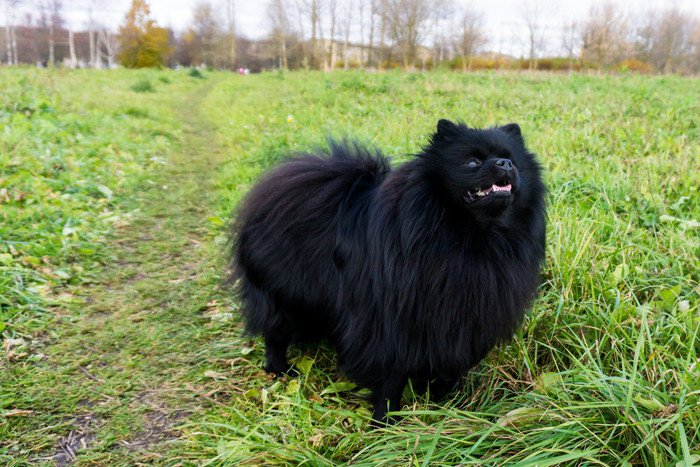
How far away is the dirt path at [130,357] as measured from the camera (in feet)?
7.64

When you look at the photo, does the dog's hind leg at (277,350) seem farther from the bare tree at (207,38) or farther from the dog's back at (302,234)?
the bare tree at (207,38)

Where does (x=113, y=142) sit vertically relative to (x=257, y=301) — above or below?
above

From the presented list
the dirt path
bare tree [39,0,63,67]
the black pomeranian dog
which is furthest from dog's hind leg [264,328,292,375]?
bare tree [39,0,63,67]

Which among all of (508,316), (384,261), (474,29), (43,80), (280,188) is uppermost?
(474,29)

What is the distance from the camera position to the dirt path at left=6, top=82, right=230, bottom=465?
233 centimetres

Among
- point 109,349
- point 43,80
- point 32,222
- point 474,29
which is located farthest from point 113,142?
point 474,29

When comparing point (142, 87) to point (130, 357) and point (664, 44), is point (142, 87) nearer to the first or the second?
point (130, 357)

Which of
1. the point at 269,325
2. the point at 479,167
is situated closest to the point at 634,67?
the point at 479,167

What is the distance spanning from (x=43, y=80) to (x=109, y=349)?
414 inches

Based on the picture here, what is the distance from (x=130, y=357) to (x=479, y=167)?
234 centimetres

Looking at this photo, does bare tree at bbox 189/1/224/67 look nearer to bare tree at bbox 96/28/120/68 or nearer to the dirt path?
bare tree at bbox 96/28/120/68

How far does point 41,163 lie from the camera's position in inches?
232

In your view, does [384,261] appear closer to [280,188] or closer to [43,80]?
[280,188]

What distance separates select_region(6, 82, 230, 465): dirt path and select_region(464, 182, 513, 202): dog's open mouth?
1742 mm
